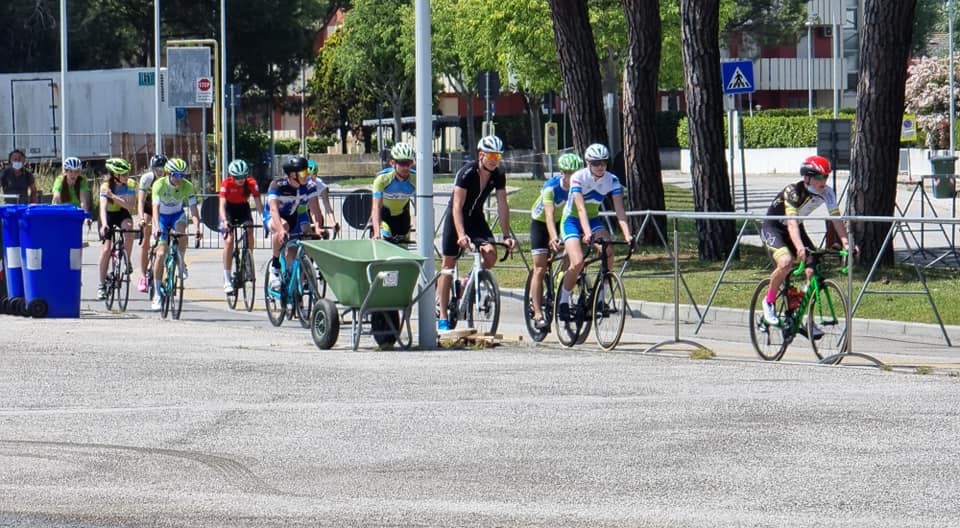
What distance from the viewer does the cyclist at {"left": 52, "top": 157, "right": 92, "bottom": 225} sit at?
21.7 meters

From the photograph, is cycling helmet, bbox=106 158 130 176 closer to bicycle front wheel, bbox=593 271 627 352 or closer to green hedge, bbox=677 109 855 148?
bicycle front wheel, bbox=593 271 627 352

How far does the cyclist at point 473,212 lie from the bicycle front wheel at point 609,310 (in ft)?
3.01

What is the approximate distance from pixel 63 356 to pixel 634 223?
10124 millimetres

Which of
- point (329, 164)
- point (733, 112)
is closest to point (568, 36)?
point (733, 112)

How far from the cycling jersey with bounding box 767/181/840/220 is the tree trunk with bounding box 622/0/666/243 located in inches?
445

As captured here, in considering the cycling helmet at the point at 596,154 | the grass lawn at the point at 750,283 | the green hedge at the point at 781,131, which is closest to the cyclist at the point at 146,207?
the grass lawn at the point at 750,283

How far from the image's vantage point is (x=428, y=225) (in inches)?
593

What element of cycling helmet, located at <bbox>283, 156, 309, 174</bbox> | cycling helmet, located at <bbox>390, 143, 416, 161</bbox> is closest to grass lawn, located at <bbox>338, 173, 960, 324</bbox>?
cycling helmet, located at <bbox>390, 143, 416, 161</bbox>

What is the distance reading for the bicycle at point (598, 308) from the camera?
48.6ft

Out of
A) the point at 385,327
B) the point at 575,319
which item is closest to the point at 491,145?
the point at 575,319

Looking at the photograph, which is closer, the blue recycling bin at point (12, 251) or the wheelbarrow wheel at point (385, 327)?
the wheelbarrow wheel at point (385, 327)

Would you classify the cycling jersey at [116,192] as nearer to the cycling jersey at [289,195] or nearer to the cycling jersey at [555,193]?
the cycling jersey at [289,195]

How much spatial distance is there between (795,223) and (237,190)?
23.3 feet

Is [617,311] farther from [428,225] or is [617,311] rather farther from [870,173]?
[870,173]
